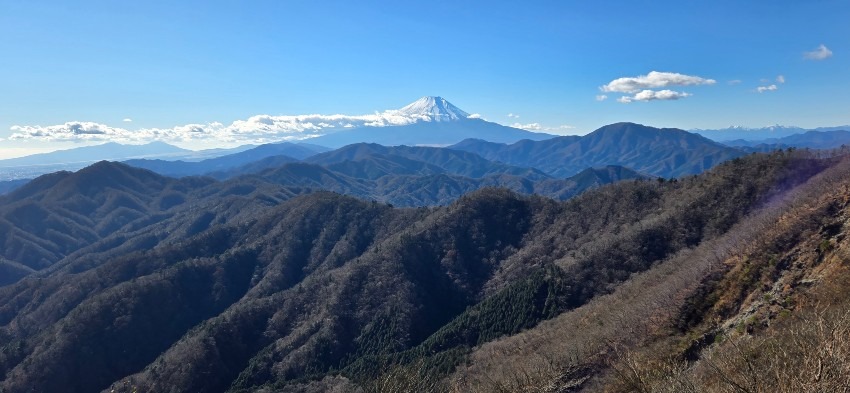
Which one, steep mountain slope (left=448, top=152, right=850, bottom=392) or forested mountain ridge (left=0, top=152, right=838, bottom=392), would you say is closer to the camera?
steep mountain slope (left=448, top=152, right=850, bottom=392)

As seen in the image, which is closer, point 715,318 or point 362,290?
point 715,318

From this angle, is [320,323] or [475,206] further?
[475,206]

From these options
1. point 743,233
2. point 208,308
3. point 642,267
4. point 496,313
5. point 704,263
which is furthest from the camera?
point 208,308

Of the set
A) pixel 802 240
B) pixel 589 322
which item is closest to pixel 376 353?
pixel 589 322

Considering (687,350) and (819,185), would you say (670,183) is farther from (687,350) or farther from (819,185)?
(687,350)

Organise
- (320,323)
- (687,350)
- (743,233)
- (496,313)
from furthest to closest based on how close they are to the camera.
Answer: (320,323), (496,313), (743,233), (687,350)

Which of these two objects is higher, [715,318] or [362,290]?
[715,318]

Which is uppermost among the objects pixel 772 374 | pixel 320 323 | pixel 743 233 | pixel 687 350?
pixel 772 374

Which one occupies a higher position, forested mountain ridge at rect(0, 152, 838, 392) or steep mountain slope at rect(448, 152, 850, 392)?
steep mountain slope at rect(448, 152, 850, 392)
